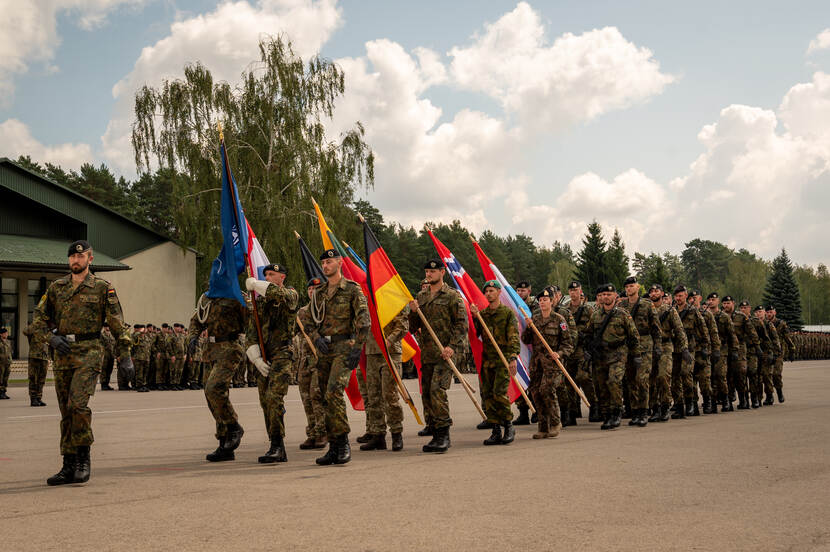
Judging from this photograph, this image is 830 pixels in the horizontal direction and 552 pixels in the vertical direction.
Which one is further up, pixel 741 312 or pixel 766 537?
pixel 741 312

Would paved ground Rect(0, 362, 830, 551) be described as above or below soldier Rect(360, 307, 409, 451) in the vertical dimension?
below

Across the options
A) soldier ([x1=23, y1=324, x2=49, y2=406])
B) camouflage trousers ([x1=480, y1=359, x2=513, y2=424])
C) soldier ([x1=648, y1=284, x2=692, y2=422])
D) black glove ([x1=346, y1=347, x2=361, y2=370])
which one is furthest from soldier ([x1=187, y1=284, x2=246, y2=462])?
soldier ([x1=23, y1=324, x2=49, y2=406])

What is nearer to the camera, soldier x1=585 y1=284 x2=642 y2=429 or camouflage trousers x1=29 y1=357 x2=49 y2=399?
soldier x1=585 y1=284 x2=642 y2=429

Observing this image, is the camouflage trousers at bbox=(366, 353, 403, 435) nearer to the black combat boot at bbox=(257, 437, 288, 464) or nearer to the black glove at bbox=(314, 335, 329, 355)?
the black combat boot at bbox=(257, 437, 288, 464)

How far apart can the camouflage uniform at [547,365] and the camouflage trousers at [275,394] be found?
12.7 ft

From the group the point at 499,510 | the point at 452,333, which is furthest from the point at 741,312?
the point at 499,510

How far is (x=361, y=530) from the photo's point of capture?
16.8 ft

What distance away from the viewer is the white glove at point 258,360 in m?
8.17

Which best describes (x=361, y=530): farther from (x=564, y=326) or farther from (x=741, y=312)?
(x=741, y=312)

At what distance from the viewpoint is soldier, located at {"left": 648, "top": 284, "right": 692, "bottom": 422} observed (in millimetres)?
12414

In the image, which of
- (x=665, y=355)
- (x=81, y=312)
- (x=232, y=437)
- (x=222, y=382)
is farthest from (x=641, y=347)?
(x=81, y=312)

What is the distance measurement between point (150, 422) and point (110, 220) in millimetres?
26049

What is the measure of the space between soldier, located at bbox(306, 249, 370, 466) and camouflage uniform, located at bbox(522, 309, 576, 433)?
11.4 ft

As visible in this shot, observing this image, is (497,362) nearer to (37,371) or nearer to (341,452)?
Result: (341,452)
